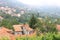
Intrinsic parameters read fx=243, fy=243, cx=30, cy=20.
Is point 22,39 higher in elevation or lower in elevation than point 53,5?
higher

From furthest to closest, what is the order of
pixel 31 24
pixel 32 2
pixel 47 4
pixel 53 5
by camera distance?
pixel 32 2 < pixel 47 4 < pixel 53 5 < pixel 31 24

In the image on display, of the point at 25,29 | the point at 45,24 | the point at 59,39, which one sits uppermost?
the point at 59,39

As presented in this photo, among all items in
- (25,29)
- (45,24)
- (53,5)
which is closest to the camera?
(45,24)

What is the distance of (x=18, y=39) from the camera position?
10281 mm

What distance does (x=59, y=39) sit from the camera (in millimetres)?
10555

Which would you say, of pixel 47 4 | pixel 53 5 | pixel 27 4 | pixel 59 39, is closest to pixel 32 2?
pixel 27 4

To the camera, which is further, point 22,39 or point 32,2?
point 32,2

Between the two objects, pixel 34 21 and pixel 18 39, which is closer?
pixel 18 39

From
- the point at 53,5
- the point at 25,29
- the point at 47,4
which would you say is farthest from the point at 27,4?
the point at 25,29

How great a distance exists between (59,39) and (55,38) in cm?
19

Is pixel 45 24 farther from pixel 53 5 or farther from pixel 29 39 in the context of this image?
pixel 53 5

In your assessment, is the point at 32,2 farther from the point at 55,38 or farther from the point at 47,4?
the point at 55,38

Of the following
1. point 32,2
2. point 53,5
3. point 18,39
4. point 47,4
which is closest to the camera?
point 18,39

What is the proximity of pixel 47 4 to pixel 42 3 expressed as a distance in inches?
223
